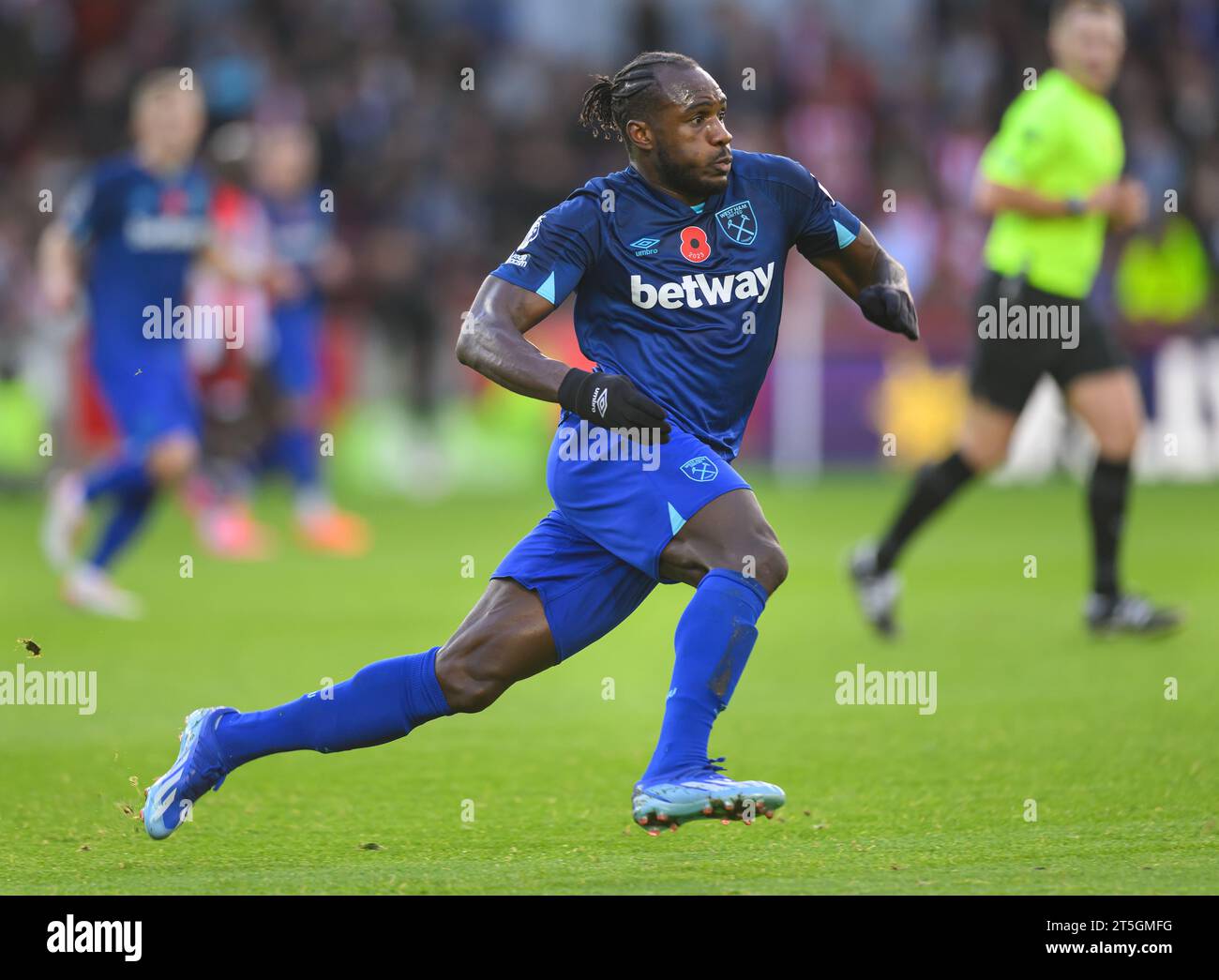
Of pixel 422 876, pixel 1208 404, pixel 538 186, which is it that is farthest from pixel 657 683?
pixel 538 186

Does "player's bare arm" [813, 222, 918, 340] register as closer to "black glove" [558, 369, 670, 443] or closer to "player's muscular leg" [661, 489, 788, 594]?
"player's muscular leg" [661, 489, 788, 594]

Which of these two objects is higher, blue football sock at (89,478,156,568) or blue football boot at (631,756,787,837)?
blue football sock at (89,478,156,568)

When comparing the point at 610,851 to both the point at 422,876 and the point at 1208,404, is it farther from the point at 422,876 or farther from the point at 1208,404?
the point at 1208,404

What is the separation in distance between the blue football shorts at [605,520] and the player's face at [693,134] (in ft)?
2.12

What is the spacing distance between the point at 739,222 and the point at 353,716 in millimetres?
1598

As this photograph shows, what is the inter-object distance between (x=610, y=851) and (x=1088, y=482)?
4510mm

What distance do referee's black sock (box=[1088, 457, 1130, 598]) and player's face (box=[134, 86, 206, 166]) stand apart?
512 cm

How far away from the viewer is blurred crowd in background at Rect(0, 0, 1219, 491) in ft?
58.3

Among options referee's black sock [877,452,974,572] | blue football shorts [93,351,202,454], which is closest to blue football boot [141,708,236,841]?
referee's black sock [877,452,974,572]

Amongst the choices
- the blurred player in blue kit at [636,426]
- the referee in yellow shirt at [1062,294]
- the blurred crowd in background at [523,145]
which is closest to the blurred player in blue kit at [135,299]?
the referee in yellow shirt at [1062,294]

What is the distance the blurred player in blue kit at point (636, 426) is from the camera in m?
4.94

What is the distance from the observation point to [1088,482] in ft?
29.8

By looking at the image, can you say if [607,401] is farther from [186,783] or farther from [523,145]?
[523,145]

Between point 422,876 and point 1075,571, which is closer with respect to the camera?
point 422,876
